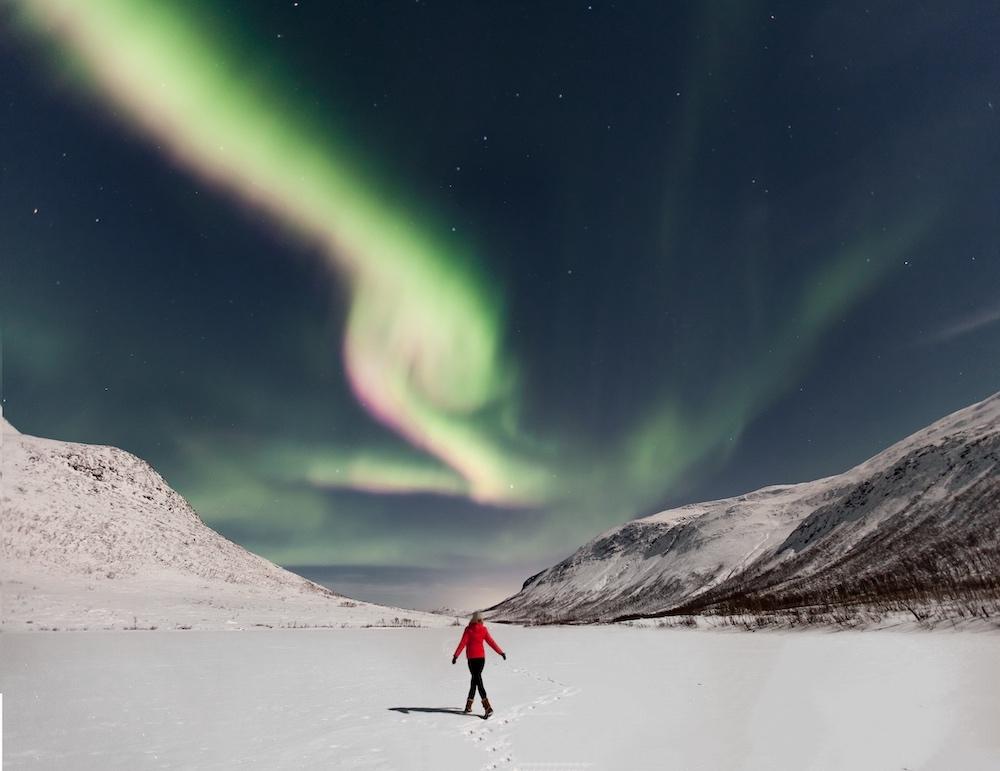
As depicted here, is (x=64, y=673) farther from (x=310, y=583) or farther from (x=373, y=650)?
(x=310, y=583)

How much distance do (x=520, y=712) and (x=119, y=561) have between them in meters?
72.9

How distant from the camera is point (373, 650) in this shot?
26938 millimetres

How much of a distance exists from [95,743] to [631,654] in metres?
20.2

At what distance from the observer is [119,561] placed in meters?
68.6

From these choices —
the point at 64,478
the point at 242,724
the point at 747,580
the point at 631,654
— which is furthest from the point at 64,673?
the point at 747,580

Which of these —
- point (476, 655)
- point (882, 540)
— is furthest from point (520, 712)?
point (882, 540)

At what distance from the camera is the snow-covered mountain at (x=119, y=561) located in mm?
43594

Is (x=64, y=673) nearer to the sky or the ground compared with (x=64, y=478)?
nearer to the ground

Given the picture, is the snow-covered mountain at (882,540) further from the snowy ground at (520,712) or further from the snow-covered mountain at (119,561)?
the snowy ground at (520,712)

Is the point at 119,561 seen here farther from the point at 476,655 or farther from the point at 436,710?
the point at 476,655

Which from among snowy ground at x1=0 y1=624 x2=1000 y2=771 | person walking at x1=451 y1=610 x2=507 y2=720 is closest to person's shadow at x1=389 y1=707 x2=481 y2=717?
snowy ground at x1=0 y1=624 x2=1000 y2=771

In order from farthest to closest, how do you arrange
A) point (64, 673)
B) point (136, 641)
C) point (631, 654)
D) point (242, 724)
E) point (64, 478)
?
1. point (64, 478)
2. point (136, 641)
3. point (631, 654)
4. point (64, 673)
5. point (242, 724)

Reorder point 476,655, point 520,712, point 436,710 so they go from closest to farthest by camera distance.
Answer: point 520,712 < point 476,655 < point 436,710

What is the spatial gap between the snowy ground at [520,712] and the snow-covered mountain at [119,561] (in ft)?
82.8
